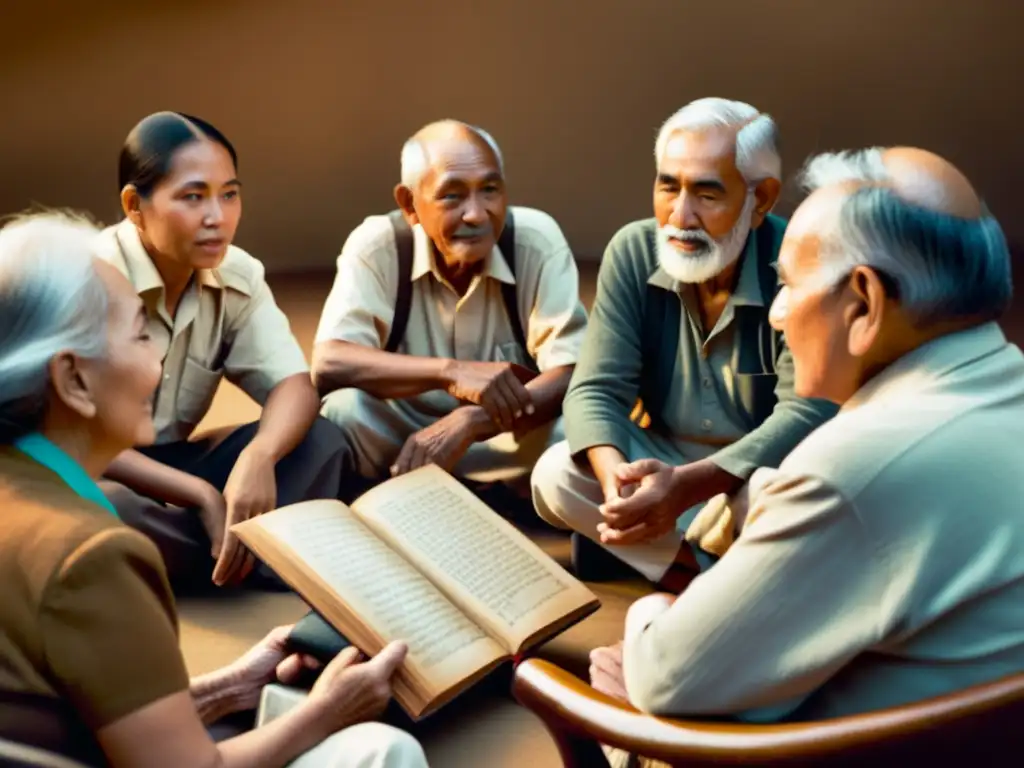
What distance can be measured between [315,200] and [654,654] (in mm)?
5734

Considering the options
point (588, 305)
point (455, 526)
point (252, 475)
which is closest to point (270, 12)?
point (588, 305)

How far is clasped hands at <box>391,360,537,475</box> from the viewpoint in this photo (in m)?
3.18

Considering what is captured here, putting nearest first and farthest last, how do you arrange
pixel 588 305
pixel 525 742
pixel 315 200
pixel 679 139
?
pixel 525 742 < pixel 679 139 < pixel 588 305 < pixel 315 200

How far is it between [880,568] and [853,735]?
0.20m

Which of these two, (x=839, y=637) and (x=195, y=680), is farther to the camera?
(x=195, y=680)

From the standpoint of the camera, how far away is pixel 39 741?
140 centimetres

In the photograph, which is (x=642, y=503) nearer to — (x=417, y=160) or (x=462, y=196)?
(x=462, y=196)

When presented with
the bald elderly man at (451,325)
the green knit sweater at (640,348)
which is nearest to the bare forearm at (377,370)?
the bald elderly man at (451,325)

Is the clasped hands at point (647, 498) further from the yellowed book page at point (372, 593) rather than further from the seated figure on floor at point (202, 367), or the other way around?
the seated figure on floor at point (202, 367)

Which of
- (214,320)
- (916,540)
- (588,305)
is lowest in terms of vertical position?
(588,305)

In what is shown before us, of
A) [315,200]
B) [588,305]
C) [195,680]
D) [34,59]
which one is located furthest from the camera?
[315,200]

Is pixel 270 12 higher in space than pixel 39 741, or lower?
higher

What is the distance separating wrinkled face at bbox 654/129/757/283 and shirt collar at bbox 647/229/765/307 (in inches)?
1.9

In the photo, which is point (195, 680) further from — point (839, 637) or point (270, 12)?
point (270, 12)
